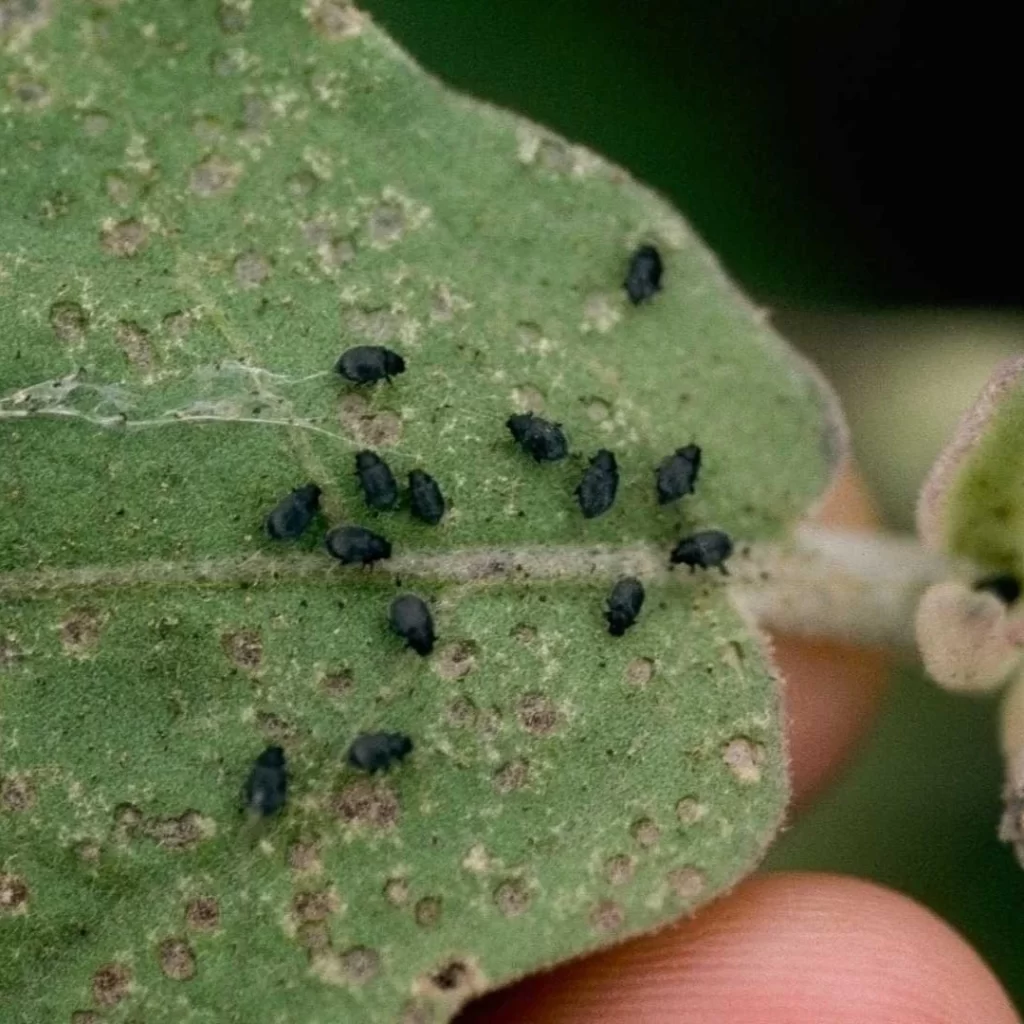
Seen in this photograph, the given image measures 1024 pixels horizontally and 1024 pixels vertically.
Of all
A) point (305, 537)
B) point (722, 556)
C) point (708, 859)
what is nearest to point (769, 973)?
point (708, 859)

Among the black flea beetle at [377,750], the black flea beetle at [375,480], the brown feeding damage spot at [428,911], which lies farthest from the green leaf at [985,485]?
the brown feeding damage spot at [428,911]

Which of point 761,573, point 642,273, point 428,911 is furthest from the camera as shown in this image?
point 761,573

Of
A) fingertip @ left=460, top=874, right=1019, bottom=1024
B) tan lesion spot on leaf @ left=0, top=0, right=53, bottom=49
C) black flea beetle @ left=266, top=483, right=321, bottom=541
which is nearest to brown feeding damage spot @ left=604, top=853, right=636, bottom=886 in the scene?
fingertip @ left=460, top=874, right=1019, bottom=1024

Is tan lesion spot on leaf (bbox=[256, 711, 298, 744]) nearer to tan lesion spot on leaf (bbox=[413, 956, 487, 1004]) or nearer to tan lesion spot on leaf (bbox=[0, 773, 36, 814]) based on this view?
tan lesion spot on leaf (bbox=[0, 773, 36, 814])

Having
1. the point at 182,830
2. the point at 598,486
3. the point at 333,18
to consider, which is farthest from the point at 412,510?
the point at 333,18

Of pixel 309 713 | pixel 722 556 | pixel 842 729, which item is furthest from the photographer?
pixel 842 729

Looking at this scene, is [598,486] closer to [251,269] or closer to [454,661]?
[454,661]

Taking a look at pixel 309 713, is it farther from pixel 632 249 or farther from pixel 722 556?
pixel 632 249
